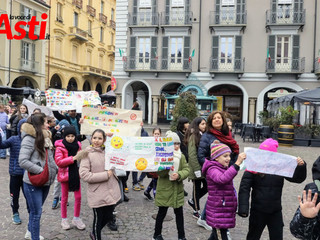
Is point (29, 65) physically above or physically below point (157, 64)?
above

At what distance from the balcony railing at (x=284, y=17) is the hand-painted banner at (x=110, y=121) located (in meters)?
19.0

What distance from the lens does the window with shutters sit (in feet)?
71.9

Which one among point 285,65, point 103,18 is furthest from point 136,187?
point 103,18

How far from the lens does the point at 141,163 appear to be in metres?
3.64

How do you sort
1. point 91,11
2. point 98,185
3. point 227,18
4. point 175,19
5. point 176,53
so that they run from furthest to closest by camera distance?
point 91,11
point 176,53
point 175,19
point 227,18
point 98,185

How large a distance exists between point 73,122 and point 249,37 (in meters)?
17.9

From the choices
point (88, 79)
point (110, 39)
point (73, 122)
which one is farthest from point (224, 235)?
point (110, 39)

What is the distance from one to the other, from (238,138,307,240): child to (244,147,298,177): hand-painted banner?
7.0 inches

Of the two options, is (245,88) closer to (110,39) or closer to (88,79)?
(88,79)

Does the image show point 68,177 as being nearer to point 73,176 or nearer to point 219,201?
point 73,176

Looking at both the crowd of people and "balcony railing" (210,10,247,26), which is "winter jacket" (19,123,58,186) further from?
"balcony railing" (210,10,247,26)

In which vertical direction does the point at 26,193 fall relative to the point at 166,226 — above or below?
above

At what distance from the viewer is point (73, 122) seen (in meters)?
6.63

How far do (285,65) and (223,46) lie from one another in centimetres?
473
